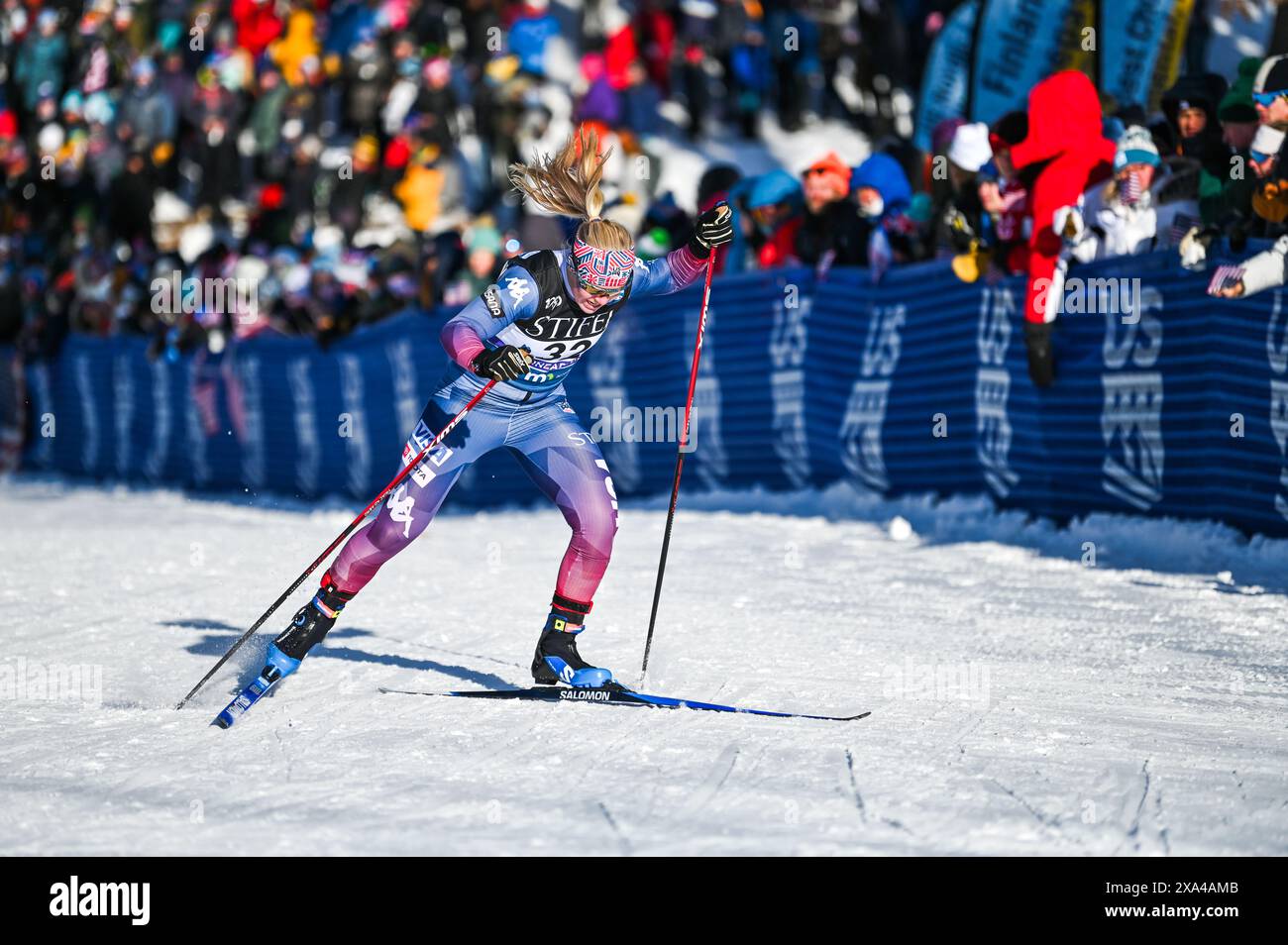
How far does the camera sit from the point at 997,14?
11633mm

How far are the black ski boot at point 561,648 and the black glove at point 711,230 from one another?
4.54 feet

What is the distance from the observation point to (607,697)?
19.4ft

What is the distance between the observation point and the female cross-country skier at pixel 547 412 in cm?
581

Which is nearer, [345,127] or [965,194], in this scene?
[965,194]

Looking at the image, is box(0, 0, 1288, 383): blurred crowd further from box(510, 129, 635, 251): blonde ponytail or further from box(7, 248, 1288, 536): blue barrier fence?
box(510, 129, 635, 251): blonde ponytail

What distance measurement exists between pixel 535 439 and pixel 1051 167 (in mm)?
4209

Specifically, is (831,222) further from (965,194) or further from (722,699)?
(722,699)

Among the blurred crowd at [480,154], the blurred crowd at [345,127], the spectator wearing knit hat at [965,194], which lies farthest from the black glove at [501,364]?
the blurred crowd at [345,127]

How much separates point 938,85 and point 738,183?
1.74 m

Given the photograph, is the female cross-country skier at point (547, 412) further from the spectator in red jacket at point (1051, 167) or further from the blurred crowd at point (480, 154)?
the blurred crowd at point (480, 154)

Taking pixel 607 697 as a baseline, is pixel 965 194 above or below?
above

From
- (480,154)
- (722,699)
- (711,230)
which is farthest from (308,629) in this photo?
(480,154)
